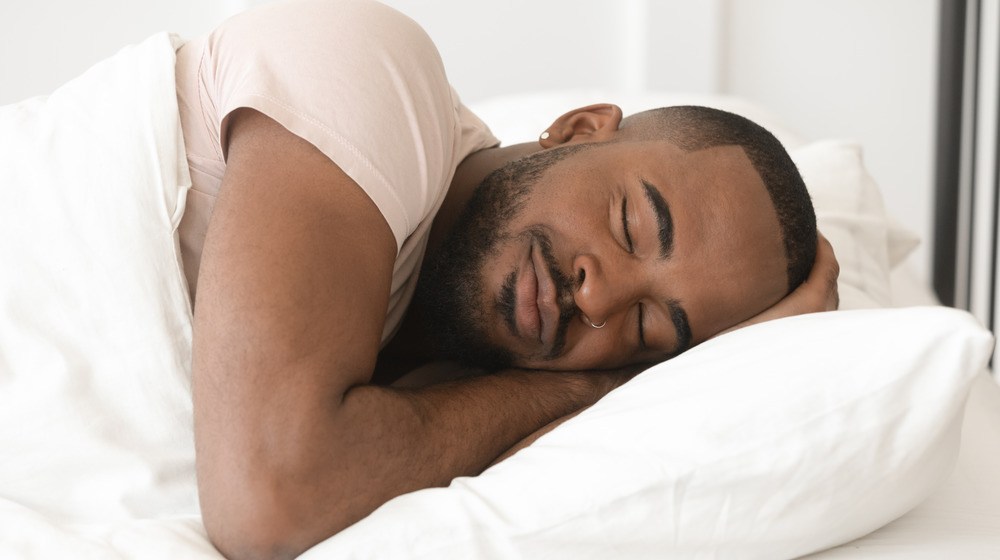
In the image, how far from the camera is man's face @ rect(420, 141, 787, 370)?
1095mm

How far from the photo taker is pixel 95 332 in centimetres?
94

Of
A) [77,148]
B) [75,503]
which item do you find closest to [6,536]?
[75,503]

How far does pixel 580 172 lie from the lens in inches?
46.1

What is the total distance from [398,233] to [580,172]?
0.30 m

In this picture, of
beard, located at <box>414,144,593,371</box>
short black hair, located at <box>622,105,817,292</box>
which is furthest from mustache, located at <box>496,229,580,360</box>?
short black hair, located at <box>622,105,817,292</box>

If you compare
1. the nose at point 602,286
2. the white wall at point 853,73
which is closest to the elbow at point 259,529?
the nose at point 602,286

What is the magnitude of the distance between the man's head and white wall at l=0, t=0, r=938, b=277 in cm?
145

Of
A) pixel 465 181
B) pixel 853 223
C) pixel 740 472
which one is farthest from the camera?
pixel 853 223

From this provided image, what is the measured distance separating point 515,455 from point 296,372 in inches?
9.4

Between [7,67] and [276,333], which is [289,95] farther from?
[7,67]

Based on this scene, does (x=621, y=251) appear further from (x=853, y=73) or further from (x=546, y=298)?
(x=853, y=73)

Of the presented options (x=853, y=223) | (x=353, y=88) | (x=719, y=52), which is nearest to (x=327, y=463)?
(x=353, y=88)

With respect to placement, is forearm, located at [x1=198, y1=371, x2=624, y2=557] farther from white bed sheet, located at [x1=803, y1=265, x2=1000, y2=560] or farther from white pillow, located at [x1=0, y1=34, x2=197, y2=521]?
white bed sheet, located at [x1=803, y1=265, x2=1000, y2=560]

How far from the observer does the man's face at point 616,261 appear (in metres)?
1.09
